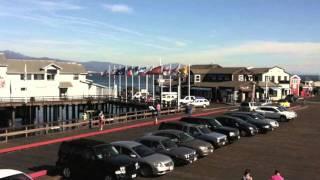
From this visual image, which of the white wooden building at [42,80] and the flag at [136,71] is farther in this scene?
the flag at [136,71]

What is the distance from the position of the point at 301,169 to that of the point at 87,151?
11.9 m

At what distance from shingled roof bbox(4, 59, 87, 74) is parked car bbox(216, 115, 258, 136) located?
1715 inches

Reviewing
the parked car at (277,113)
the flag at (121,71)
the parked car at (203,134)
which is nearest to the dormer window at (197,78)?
the flag at (121,71)

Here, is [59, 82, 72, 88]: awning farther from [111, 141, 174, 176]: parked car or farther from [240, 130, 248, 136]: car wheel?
[111, 141, 174, 176]: parked car

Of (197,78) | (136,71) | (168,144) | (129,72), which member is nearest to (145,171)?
(168,144)

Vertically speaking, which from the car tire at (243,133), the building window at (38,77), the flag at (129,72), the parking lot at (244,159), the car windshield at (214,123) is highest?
the flag at (129,72)

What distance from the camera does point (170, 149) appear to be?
25.3 m

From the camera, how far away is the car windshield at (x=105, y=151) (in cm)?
2147

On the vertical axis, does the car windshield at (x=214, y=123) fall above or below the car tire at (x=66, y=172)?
above

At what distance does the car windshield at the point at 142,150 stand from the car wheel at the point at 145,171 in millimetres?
919

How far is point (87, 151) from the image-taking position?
21641 mm

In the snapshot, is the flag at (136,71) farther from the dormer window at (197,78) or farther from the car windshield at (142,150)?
the car windshield at (142,150)

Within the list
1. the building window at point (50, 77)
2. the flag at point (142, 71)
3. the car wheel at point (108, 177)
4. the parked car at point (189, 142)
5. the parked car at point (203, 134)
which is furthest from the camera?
the building window at point (50, 77)

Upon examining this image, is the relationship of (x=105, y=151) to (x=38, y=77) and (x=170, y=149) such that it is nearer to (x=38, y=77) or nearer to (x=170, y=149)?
(x=170, y=149)
